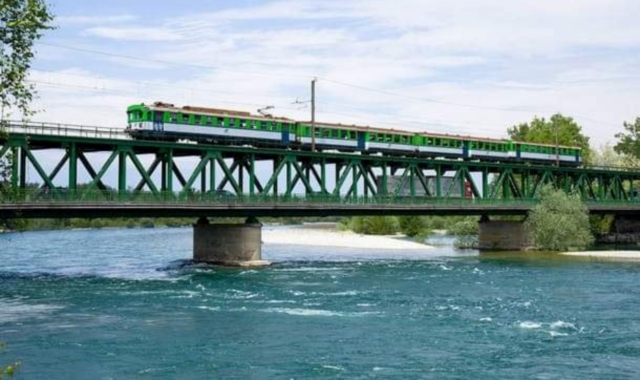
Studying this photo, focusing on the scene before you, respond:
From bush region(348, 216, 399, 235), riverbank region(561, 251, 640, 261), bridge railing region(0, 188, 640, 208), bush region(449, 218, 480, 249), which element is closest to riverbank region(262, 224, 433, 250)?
bush region(348, 216, 399, 235)

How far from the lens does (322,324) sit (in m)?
30.2

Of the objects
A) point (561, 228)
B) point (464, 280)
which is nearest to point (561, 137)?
point (561, 228)

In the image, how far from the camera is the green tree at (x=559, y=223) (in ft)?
257

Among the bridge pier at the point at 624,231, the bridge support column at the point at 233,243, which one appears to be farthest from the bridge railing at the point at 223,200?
the bridge pier at the point at 624,231

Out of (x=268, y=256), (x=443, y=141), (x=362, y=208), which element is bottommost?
(x=268, y=256)

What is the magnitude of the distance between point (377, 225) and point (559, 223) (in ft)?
155

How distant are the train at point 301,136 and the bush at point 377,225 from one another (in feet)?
110

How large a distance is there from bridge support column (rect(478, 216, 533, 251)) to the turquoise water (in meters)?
27.7

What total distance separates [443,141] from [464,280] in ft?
116

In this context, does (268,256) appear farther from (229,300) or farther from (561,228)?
(229,300)

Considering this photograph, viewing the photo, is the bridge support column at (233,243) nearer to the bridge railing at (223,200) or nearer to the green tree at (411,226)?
the bridge railing at (223,200)

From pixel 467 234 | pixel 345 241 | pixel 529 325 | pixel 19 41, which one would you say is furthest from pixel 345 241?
pixel 19 41

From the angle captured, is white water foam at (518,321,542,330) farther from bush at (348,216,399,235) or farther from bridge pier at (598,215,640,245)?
bush at (348,216,399,235)

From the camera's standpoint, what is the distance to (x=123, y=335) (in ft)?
91.1
